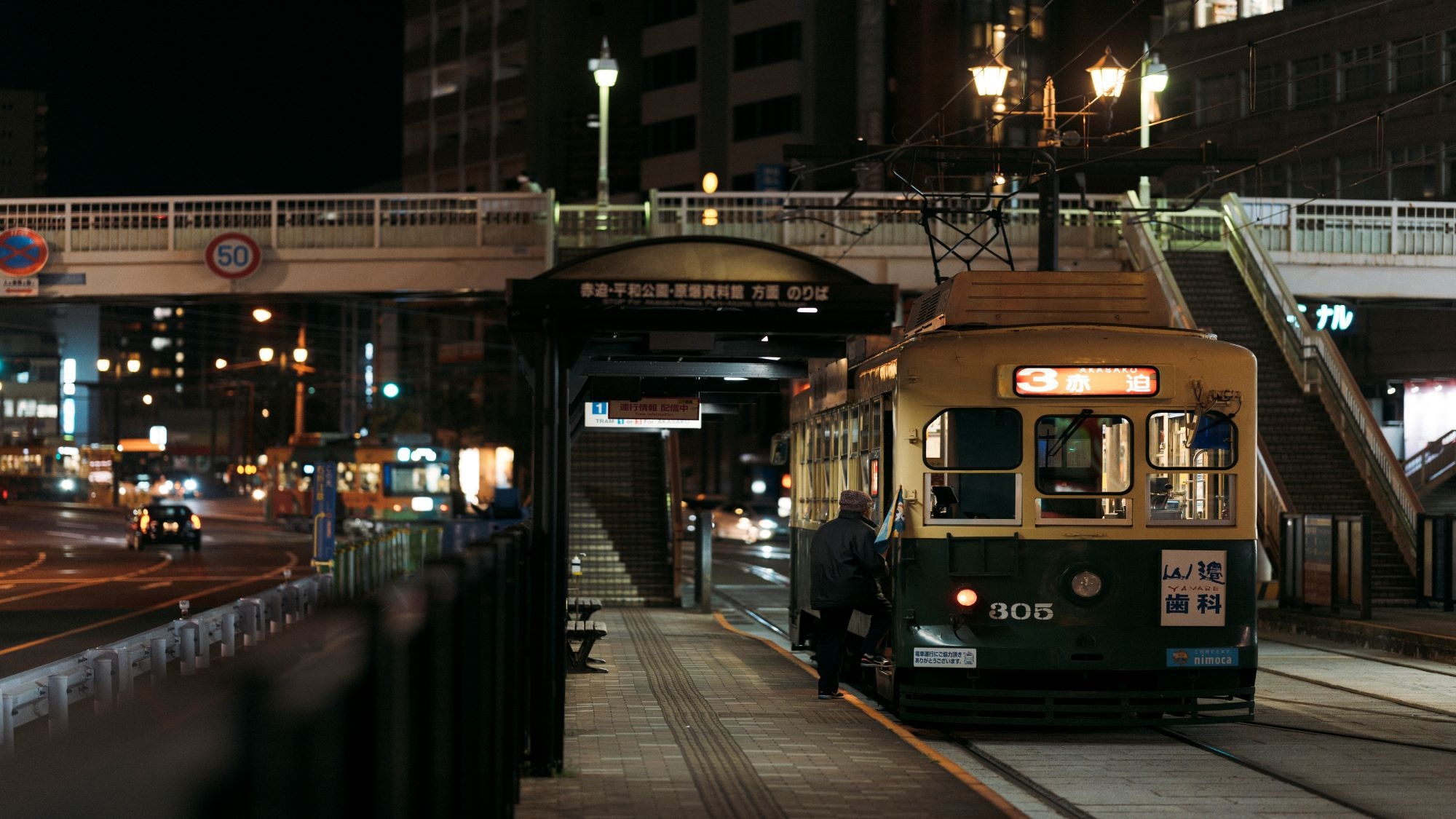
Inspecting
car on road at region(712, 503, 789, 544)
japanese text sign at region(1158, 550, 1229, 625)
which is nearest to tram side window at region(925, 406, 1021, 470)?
japanese text sign at region(1158, 550, 1229, 625)

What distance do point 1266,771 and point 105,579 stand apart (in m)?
29.6

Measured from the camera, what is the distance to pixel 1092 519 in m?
11.6

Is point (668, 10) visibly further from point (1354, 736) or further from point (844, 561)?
point (1354, 736)

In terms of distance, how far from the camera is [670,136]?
71.9 m

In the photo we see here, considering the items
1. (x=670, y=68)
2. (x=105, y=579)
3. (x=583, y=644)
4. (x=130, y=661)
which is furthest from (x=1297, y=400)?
(x=670, y=68)

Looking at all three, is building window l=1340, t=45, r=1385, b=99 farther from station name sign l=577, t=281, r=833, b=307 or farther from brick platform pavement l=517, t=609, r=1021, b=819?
station name sign l=577, t=281, r=833, b=307

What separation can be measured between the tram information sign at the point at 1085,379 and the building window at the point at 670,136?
197 feet

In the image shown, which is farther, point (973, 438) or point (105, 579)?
point (105, 579)

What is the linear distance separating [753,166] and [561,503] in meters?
59.5

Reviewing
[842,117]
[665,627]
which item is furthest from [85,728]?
[842,117]

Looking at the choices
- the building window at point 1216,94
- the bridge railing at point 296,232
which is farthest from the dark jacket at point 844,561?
the building window at point 1216,94

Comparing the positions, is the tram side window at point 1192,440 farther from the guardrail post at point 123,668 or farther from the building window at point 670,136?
the building window at point 670,136

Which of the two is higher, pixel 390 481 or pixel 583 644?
pixel 390 481

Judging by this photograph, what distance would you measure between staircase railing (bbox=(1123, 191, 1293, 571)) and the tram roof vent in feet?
19.1
